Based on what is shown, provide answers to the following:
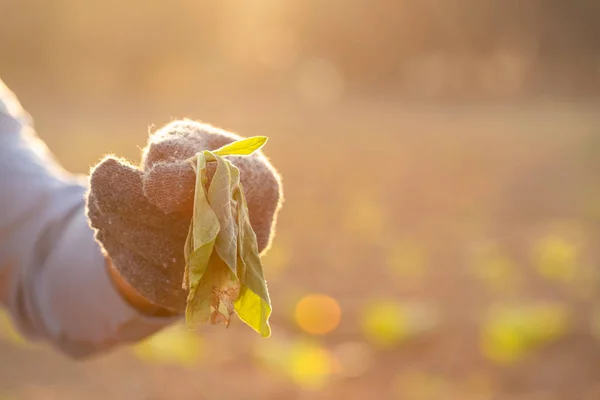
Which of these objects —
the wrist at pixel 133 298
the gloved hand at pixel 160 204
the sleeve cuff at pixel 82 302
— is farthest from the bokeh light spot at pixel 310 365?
the gloved hand at pixel 160 204

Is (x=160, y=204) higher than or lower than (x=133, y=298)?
higher

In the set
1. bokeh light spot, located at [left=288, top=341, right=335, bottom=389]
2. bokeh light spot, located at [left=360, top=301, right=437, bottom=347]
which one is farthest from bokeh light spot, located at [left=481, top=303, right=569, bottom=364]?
bokeh light spot, located at [left=288, top=341, right=335, bottom=389]

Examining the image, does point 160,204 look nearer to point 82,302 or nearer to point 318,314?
point 82,302

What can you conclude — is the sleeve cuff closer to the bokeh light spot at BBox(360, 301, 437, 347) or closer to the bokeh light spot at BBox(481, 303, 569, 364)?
the bokeh light spot at BBox(360, 301, 437, 347)

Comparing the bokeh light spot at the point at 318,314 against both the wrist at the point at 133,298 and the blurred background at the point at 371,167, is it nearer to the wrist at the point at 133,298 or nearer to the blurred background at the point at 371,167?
the blurred background at the point at 371,167

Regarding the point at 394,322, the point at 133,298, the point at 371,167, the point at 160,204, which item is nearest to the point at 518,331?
the point at 394,322

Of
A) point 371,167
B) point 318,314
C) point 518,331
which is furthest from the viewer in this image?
point 371,167

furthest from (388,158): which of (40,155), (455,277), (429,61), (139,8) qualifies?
(139,8)

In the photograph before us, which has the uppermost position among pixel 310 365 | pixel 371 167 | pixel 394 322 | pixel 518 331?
pixel 371 167

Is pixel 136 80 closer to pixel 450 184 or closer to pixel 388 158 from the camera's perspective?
pixel 388 158
